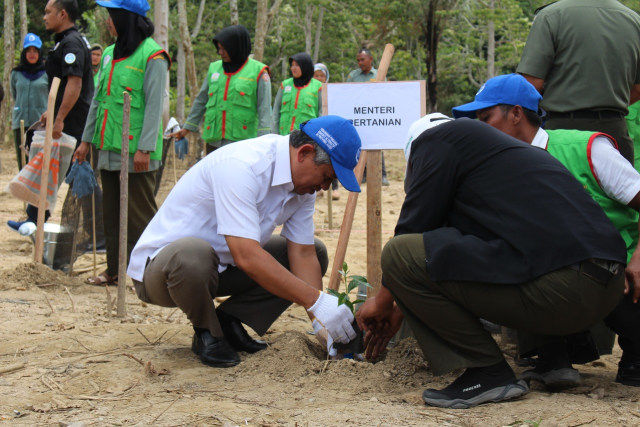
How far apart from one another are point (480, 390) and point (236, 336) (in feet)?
4.28

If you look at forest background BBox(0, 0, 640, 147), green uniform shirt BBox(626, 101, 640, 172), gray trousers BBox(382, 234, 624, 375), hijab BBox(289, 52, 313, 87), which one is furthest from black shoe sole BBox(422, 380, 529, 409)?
forest background BBox(0, 0, 640, 147)

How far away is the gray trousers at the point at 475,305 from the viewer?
2.53 m

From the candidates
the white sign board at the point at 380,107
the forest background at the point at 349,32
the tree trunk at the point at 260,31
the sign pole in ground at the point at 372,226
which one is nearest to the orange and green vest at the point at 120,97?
the white sign board at the point at 380,107

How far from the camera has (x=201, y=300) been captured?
314 cm

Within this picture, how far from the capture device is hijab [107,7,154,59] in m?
4.90

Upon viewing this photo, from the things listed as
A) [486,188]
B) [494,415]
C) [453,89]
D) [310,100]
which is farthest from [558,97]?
[453,89]

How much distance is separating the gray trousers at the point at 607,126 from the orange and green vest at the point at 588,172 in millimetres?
935

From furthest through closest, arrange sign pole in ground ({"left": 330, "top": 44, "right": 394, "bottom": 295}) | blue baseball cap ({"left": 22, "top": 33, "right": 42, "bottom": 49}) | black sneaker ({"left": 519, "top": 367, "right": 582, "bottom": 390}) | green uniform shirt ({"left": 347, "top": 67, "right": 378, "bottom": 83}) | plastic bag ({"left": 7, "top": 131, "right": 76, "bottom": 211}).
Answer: green uniform shirt ({"left": 347, "top": 67, "right": 378, "bottom": 83}), blue baseball cap ({"left": 22, "top": 33, "right": 42, "bottom": 49}), plastic bag ({"left": 7, "top": 131, "right": 76, "bottom": 211}), sign pole in ground ({"left": 330, "top": 44, "right": 394, "bottom": 295}), black sneaker ({"left": 519, "top": 367, "right": 582, "bottom": 390})

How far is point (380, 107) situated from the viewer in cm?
426

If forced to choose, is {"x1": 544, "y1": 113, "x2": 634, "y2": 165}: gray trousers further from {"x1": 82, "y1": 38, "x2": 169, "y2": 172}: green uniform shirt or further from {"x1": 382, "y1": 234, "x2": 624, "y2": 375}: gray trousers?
{"x1": 82, "y1": 38, "x2": 169, "y2": 172}: green uniform shirt

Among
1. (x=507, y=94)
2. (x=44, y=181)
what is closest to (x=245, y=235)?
(x=507, y=94)

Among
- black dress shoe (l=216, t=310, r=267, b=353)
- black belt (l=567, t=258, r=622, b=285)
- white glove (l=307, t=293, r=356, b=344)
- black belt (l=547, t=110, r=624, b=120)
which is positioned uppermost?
black belt (l=547, t=110, r=624, b=120)

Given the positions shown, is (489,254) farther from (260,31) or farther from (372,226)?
(260,31)

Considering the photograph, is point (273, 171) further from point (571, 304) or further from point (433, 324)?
point (571, 304)
